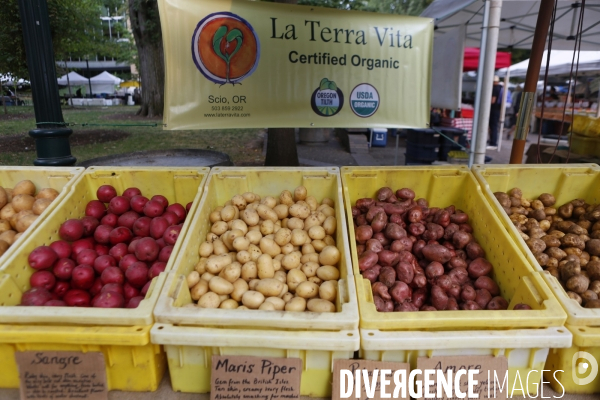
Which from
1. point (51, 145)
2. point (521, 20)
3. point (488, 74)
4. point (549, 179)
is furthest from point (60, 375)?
point (521, 20)

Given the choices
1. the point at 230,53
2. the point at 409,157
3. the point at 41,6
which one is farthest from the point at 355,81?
the point at 409,157

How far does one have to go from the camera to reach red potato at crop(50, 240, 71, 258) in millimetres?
2217

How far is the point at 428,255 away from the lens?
7.68 ft

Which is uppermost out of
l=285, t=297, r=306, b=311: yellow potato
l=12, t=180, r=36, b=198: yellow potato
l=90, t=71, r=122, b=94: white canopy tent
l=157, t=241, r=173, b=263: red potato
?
l=90, t=71, r=122, b=94: white canopy tent

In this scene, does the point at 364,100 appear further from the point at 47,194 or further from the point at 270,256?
the point at 47,194

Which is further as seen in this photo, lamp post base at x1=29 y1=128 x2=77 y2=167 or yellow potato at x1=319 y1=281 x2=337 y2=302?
lamp post base at x1=29 y1=128 x2=77 y2=167

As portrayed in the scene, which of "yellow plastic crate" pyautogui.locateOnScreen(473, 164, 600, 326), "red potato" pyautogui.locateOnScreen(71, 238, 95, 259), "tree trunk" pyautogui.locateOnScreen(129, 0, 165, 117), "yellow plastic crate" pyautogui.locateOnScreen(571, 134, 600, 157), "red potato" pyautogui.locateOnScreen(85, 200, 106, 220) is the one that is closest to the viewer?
"red potato" pyautogui.locateOnScreen(71, 238, 95, 259)

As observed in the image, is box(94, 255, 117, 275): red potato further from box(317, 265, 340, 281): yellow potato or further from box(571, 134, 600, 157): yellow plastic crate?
box(571, 134, 600, 157): yellow plastic crate

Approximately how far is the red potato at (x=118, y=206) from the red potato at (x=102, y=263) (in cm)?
48

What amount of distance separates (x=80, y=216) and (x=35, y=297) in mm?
899

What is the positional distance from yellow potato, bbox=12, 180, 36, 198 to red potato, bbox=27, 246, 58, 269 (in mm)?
815

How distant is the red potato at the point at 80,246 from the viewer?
229cm

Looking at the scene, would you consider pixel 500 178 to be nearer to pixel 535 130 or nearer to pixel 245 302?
pixel 245 302

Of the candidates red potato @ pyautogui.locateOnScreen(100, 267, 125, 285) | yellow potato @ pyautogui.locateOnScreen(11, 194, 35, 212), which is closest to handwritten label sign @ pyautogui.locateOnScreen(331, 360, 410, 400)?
red potato @ pyautogui.locateOnScreen(100, 267, 125, 285)
